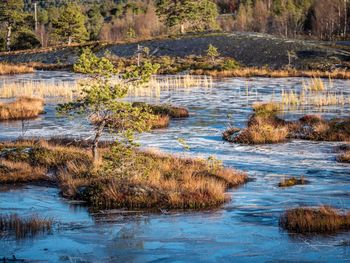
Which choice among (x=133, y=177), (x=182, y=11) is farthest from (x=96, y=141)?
(x=182, y=11)

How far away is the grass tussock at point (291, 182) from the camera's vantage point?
16078mm

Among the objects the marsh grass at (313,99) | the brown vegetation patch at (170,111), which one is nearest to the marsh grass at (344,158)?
the brown vegetation patch at (170,111)

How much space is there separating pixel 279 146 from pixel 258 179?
231 inches

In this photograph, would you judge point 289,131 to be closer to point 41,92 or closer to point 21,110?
point 21,110

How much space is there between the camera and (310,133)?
972 inches

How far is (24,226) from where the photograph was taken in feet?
39.3

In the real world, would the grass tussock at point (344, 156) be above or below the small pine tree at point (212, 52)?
below

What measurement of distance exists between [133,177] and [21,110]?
757 inches

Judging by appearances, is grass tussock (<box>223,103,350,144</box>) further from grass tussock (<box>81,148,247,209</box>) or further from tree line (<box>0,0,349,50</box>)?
tree line (<box>0,0,349,50</box>)

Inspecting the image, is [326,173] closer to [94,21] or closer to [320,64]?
[320,64]

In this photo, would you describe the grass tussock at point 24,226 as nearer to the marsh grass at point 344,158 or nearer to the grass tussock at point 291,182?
the grass tussock at point 291,182

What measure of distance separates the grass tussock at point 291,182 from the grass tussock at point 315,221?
12.0 feet

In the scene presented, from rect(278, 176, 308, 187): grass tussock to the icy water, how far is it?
0.22m

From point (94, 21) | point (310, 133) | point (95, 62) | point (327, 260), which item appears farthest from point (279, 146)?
point (94, 21)
